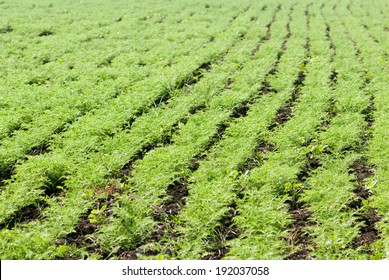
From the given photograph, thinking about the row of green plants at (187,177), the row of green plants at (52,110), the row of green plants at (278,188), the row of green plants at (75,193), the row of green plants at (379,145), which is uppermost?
the row of green plants at (52,110)

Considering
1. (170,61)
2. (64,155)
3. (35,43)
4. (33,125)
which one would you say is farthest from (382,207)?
(35,43)

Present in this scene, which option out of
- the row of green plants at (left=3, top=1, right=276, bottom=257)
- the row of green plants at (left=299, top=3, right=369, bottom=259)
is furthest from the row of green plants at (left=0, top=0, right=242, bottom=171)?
the row of green plants at (left=299, top=3, right=369, bottom=259)

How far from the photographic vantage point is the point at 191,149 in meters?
7.07

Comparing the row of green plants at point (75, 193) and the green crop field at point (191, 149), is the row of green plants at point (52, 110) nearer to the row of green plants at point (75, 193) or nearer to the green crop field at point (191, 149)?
the green crop field at point (191, 149)

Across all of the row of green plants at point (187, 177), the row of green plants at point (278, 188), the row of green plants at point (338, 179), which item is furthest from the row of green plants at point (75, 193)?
the row of green plants at point (338, 179)

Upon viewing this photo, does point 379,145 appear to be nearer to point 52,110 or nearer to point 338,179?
point 338,179

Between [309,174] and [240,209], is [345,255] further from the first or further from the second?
[309,174]

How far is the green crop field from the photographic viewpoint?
17.0 feet

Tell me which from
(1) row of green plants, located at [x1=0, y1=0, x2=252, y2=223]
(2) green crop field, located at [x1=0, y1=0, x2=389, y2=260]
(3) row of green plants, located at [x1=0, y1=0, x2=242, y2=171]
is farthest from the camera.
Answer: (3) row of green plants, located at [x1=0, y1=0, x2=242, y2=171]

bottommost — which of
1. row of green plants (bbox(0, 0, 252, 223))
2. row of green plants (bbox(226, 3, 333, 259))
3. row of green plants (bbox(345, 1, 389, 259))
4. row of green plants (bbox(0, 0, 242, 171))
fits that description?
row of green plants (bbox(345, 1, 389, 259))

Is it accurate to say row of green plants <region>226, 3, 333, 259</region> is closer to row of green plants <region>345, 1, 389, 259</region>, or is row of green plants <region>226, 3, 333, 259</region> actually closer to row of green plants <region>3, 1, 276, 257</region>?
row of green plants <region>345, 1, 389, 259</region>

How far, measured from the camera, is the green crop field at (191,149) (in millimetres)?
5176

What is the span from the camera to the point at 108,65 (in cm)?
1183

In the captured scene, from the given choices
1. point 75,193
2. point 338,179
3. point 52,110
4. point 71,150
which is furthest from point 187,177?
point 52,110
